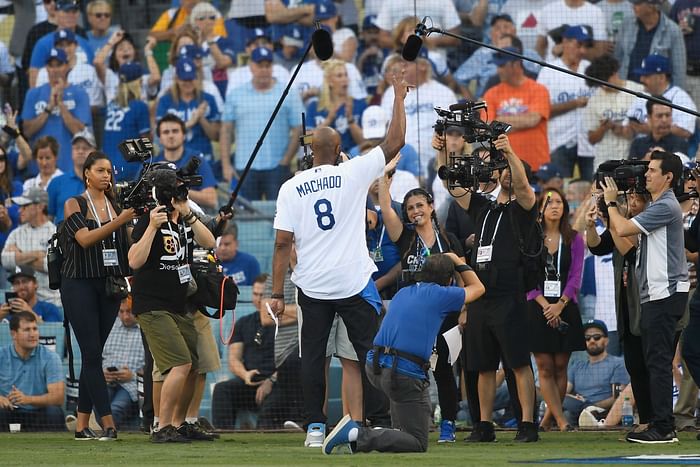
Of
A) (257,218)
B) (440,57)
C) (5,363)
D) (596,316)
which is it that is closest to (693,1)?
(440,57)

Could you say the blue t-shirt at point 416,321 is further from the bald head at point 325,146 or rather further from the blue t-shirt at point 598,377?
the blue t-shirt at point 598,377

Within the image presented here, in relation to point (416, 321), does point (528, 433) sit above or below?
below

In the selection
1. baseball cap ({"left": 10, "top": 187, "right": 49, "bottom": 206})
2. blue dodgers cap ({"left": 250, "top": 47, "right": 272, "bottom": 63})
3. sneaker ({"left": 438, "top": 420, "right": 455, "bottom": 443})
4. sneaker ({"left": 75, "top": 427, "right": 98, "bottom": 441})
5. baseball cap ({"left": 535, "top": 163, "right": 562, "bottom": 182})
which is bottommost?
sneaker ({"left": 75, "top": 427, "right": 98, "bottom": 441})

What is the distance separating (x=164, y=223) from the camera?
29.2ft

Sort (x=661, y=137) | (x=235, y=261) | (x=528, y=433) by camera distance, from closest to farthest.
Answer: (x=528, y=433) → (x=661, y=137) → (x=235, y=261)

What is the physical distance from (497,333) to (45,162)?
6.24 meters

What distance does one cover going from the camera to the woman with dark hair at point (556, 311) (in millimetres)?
10305

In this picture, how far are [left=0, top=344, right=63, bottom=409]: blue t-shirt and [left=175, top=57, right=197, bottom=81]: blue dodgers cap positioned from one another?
334cm

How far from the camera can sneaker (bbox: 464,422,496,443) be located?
8.99 meters

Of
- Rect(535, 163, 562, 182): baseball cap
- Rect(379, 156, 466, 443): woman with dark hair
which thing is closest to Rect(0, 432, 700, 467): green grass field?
Rect(379, 156, 466, 443): woman with dark hair

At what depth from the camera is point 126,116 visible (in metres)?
13.7

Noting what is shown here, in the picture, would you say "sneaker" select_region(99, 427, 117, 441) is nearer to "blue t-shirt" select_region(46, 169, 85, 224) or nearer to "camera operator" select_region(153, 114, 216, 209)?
"camera operator" select_region(153, 114, 216, 209)

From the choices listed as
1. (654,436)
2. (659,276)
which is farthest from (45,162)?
(654,436)

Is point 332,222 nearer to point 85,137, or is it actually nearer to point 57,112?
point 85,137
